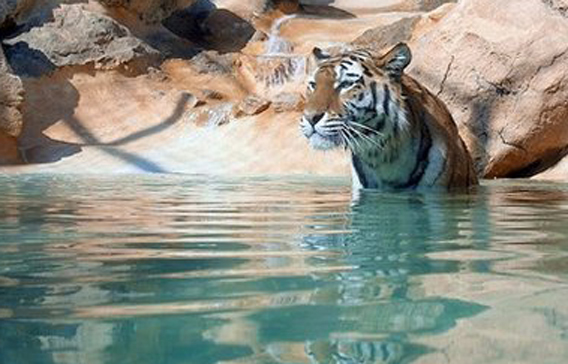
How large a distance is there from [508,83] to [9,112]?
5.07 metres

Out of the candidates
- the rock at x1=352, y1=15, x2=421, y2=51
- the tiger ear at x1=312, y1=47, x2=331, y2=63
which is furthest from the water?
the tiger ear at x1=312, y1=47, x2=331, y2=63

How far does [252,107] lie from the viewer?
34.6 feet

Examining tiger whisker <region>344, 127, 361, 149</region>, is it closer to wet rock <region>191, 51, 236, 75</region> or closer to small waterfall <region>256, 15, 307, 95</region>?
small waterfall <region>256, 15, 307, 95</region>

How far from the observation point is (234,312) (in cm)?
142

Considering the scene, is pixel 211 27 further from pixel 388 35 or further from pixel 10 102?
pixel 10 102

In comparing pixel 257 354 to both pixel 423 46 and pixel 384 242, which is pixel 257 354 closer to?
pixel 384 242

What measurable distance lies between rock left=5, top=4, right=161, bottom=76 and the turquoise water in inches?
349

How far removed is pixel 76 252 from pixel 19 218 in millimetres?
1087

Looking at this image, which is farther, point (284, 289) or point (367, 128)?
point (367, 128)

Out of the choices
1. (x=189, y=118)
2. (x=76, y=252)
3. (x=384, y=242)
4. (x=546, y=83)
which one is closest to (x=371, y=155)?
(x=384, y=242)

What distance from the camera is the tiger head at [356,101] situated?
14.9 feet

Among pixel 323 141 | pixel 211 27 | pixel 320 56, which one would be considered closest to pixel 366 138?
pixel 323 141

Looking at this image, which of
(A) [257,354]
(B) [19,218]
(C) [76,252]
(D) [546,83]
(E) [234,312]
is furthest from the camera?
(D) [546,83]

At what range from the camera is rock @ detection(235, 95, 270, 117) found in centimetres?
1050
